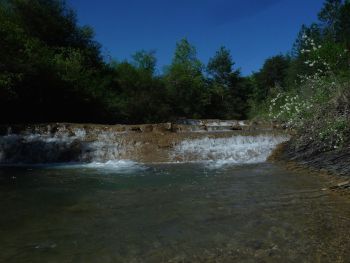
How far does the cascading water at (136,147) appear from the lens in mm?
12773

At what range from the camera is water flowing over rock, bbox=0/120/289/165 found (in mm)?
12812

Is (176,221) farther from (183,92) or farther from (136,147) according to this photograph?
(183,92)

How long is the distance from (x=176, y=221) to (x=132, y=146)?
877 centimetres

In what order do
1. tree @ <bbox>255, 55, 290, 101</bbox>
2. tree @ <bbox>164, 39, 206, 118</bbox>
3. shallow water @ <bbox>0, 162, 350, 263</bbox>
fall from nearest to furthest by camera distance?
shallow water @ <bbox>0, 162, 350, 263</bbox> < tree @ <bbox>164, 39, 206, 118</bbox> < tree @ <bbox>255, 55, 290, 101</bbox>

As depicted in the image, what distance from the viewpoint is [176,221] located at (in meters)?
4.73

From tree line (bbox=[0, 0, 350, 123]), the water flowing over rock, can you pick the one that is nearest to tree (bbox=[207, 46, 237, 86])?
tree line (bbox=[0, 0, 350, 123])

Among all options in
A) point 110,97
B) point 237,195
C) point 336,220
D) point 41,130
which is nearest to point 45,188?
point 237,195

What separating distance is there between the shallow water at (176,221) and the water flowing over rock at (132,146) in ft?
15.6

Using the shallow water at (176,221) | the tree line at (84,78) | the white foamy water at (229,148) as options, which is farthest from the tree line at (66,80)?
the shallow water at (176,221)

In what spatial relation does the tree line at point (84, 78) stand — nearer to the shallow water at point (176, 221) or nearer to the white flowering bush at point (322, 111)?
the white flowering bush at point (322, 111)

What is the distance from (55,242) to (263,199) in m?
3.08

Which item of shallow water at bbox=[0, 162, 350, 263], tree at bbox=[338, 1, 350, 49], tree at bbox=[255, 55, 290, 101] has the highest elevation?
tree at bbox=[338, 1, 350, 49]

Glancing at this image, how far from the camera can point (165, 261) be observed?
345cm

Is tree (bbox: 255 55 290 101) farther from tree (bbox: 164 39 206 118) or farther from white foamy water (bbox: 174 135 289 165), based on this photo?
white foamy water (bbox: 174 135 289 165)
